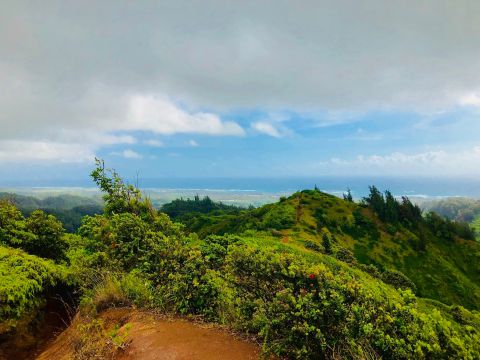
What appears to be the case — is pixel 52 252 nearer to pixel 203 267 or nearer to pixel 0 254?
pixel 0 254

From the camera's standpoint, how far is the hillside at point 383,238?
58.1 metres

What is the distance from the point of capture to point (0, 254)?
9891 mm

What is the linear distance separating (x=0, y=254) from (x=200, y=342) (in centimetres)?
680

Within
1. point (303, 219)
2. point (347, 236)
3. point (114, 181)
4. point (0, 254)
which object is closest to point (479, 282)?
point (347, 236)

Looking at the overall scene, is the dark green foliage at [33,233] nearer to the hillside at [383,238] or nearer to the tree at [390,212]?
the hillside at [383,238]

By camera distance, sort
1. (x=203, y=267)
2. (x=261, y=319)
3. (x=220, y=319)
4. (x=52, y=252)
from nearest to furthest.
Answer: (x=261, y=319), (x=220, y=319), (x=203, y=267), (x=52, y=252)

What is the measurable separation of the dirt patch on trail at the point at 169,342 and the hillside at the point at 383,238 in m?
44.0

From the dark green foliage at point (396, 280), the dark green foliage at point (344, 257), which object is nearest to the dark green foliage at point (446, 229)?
the dark green foliage at point (396, 280)

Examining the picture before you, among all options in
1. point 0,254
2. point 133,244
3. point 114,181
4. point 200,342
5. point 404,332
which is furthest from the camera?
point 114,181

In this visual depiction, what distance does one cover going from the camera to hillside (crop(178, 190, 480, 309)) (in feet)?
191

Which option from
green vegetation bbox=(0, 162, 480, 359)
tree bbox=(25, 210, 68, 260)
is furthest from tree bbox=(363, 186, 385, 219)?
tree bbox=(25, 210, 68, 260)

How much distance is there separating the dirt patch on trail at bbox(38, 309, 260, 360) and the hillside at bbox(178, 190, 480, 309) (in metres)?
44.0

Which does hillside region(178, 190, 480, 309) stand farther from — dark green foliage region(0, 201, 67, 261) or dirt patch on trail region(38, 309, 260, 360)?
dirt patch on trail region(38, 309, 260, 360)

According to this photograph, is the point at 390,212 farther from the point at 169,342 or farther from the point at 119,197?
the point at 169,342
